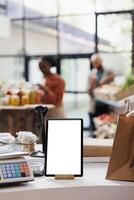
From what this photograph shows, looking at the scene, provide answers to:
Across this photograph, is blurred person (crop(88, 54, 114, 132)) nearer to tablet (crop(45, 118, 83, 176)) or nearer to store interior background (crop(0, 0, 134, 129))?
store interior background (crop(0, 0, 134, 129))

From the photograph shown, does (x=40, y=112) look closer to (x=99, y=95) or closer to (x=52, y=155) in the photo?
(x=52, y=155)

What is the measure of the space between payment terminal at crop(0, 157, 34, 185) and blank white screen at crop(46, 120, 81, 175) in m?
0.12

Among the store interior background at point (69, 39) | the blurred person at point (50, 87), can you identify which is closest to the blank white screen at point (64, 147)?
the blurred person at point (50, 87)

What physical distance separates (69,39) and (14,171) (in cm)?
659

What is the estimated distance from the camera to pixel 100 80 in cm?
654

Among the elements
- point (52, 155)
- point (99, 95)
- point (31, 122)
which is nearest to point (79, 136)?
point (52, 155)

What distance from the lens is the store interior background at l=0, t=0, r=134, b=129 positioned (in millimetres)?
7238

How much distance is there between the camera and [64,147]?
1.58 m

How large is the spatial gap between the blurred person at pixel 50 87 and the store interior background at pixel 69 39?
1.86m

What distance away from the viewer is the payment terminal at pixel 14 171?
56.1 inches

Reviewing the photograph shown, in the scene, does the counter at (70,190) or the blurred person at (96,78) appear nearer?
the counter at (70,190)

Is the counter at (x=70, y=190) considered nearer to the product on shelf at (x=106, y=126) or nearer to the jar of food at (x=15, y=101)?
the product on shelf at (x=106, y=126)

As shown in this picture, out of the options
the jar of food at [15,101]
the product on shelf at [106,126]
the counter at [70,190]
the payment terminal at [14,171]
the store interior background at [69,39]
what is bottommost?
the product on shelf at [106,126]

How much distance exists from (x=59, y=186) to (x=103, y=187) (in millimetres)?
154
